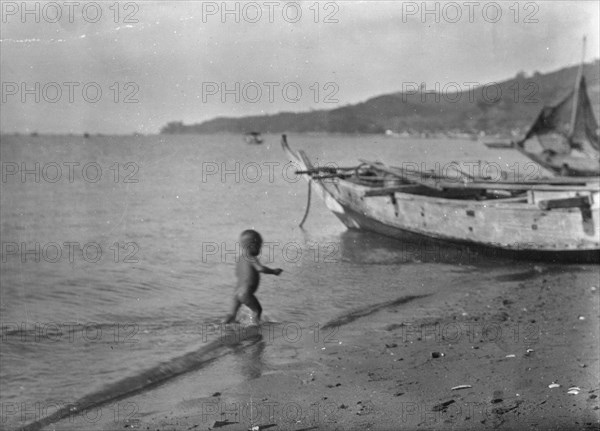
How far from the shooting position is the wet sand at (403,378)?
4230 mm

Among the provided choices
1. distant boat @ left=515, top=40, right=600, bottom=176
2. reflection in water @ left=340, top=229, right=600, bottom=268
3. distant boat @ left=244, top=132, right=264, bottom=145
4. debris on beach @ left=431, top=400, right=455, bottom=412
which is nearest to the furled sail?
distant boat @ left=515, top=40, right=600, bottom=176

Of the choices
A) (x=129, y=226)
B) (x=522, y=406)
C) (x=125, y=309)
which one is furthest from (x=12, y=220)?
(x=522, y=406)

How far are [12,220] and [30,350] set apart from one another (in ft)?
43.2

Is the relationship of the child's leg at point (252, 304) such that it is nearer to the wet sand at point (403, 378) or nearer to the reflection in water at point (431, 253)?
the wet sand at point (403, 378)

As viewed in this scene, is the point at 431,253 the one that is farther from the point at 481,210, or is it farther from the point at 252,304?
the point at 252,304

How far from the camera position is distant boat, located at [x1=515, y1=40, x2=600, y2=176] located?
27.0 m

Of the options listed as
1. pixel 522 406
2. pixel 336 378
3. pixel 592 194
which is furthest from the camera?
pixel 592 194

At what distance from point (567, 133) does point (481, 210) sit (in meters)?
20.1

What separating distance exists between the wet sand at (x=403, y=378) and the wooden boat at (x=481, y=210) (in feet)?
6.87

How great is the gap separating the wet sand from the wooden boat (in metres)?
2.09

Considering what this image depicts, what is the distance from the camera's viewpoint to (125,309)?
30.9 ft

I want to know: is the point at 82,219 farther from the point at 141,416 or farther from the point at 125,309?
the point at 141,416

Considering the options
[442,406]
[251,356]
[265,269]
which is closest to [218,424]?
[442,406]

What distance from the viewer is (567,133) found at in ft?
92.8
